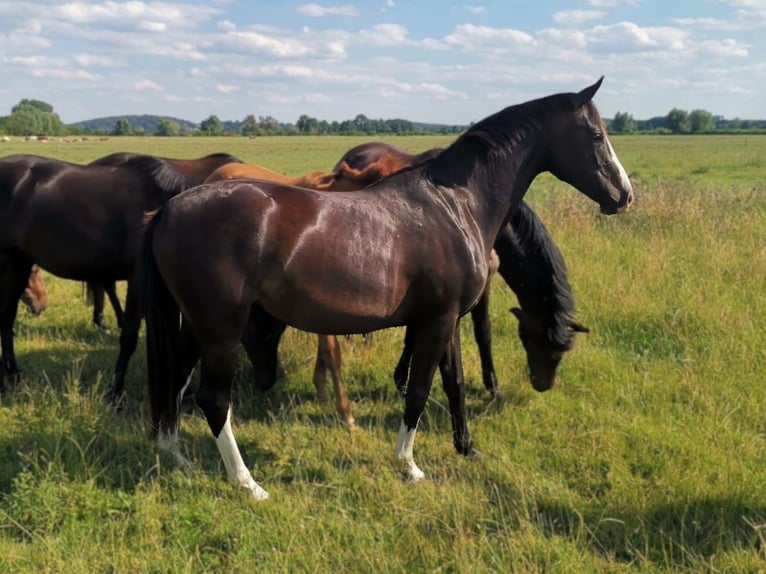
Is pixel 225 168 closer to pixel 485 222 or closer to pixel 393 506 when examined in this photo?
pixel 485 222

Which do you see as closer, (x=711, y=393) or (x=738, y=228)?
(x=711, y=393)

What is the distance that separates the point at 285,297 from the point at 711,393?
3.25m

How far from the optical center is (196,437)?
157 inches

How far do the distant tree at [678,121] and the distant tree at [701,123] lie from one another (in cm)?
74

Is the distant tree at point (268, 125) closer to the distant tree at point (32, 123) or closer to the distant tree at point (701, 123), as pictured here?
the distant tree at point (32, 123)

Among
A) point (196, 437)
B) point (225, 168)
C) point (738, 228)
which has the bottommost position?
point (196, 437)

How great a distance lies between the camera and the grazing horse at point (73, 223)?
4625 millimetres

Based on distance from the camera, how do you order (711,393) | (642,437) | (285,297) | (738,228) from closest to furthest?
(285,297), (642,437), (711,393), (738,228)

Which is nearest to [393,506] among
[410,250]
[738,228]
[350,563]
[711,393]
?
[350,563]

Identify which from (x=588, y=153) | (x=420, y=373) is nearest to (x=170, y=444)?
(x=420, y=373)

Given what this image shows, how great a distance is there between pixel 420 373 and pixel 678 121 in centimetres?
10699

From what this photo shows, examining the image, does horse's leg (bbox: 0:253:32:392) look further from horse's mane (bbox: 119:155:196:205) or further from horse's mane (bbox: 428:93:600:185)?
horse's mane (bbox: 428:93:600:185)

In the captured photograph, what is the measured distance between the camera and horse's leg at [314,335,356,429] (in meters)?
4.31

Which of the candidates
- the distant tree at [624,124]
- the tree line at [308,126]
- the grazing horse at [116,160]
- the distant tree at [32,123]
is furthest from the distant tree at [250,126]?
the grazing horse at [116,160]
